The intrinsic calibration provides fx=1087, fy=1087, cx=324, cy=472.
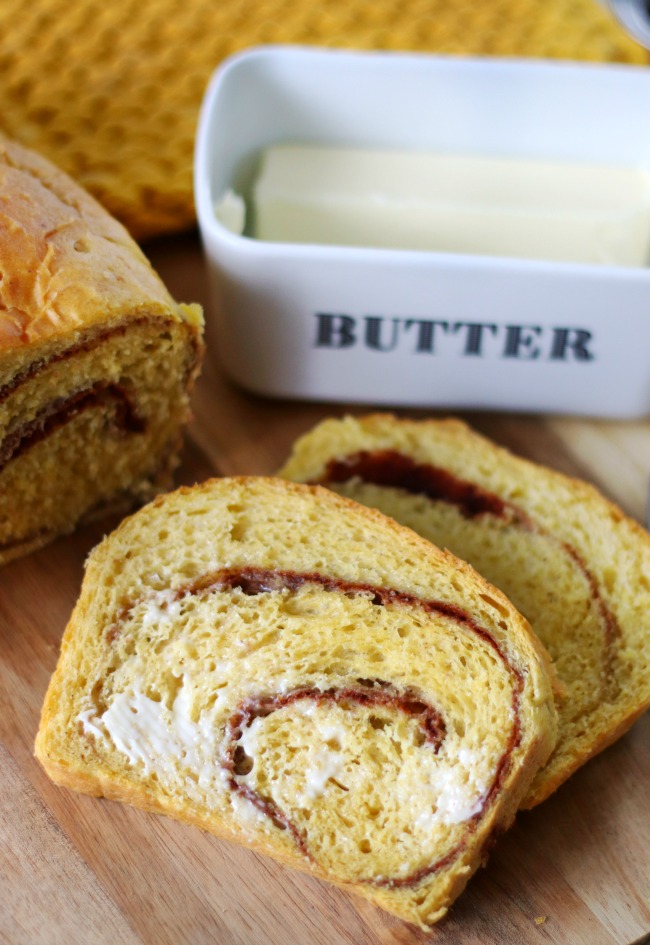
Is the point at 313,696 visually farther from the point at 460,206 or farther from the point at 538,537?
the point at 460,206

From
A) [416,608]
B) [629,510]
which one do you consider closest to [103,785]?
[416,608]

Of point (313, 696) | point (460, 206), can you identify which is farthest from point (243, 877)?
point (460, 206)

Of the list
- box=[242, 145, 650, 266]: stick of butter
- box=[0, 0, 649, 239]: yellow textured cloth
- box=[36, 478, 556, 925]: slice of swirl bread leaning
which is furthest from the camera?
box=[0, 0, 649, 239]: yellow textured cloth

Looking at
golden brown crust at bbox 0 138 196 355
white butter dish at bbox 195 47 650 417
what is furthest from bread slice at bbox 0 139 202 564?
white butter dish at bbox 195 47 650 417

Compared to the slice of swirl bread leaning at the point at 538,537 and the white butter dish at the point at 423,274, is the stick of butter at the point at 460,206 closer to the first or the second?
the white butter dish at the point at 423,274

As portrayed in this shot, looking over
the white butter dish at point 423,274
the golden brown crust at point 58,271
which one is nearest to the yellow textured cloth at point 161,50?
the white butter dish at point 423,274

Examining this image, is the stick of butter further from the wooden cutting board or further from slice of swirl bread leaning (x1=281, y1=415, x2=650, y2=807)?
the wooden cutting board
